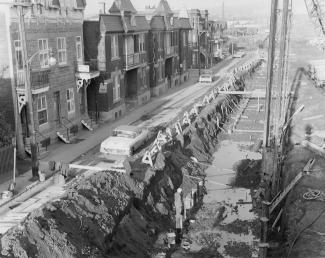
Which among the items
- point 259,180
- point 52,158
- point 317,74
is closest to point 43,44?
point 52,158

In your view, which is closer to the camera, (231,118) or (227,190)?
(227,190)

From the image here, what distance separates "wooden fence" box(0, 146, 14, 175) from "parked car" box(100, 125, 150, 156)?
5.57m

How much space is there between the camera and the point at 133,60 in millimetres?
39594

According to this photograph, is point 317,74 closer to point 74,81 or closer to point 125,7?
point 125,7

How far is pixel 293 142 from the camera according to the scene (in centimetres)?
2984

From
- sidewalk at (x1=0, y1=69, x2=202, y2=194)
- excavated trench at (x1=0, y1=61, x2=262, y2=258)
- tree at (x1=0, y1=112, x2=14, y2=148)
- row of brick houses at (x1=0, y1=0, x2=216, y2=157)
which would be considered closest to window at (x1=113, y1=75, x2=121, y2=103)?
row of brick houses at (x1=0, y1=0, x2=216, y2=157)

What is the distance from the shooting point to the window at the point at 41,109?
26.7m

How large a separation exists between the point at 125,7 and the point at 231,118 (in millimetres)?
13858

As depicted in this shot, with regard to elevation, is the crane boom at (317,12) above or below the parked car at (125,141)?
above

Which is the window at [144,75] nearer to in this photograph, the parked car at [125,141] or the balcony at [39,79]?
the parked car at [125,141]

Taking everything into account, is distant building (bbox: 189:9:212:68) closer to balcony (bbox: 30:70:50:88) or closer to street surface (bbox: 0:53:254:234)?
street surface (bbox: 0:53:254:234)

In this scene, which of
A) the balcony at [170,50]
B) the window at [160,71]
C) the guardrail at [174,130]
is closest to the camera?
the guardrail at [174,130]

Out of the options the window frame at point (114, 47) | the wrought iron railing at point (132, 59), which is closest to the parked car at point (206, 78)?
the wrought iron railing at point (132, 59)

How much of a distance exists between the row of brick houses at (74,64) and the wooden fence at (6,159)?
8.12ft
